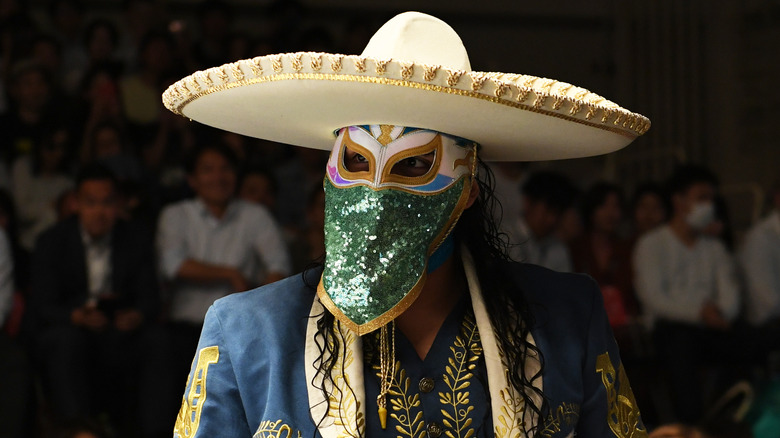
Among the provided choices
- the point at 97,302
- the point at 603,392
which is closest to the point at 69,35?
the point at 97,302

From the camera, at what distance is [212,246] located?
15.8 feet

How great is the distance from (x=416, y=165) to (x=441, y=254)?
213mm

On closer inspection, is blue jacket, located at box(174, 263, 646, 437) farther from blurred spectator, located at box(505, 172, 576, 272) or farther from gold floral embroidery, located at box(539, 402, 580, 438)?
blurred spectator, located at box(505, 172, 576, 272)

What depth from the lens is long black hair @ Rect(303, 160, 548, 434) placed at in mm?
2250

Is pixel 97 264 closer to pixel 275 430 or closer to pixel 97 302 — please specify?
pixel 97 302

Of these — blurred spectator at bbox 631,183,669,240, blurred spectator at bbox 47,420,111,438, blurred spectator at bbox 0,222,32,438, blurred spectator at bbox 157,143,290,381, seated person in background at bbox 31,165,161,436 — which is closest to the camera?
blurred spectator at bbox 47,420,111,438

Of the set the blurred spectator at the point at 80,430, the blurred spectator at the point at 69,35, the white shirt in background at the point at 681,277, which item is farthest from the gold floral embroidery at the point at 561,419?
the blurred spectator at the point at 69,35

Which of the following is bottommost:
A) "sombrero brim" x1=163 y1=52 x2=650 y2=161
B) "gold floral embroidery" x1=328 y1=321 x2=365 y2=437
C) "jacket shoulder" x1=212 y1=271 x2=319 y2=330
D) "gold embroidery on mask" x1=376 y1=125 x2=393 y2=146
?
"gold floral embroidery" x1=328 y1=321 x2=365 y2=437

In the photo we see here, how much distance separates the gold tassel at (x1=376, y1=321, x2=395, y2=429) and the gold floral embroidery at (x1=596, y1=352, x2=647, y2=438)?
436 mm

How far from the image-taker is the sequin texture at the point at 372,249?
2.16 metres

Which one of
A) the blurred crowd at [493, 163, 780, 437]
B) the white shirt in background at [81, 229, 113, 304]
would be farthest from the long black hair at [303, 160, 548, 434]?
the blurred crowd at [493, 163, 780, 437]

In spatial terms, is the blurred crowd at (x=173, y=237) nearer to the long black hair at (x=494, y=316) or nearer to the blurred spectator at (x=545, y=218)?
the blurred spectator at (x=545, y=218)

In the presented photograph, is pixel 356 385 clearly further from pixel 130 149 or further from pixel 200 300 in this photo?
pixel 130 149

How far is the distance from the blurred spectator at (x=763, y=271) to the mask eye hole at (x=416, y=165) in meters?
3.90
